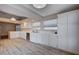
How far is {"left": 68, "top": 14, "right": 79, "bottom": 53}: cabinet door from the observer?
197cm

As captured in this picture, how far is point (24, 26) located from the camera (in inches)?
90.7

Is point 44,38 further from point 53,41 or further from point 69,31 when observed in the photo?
point 69,31

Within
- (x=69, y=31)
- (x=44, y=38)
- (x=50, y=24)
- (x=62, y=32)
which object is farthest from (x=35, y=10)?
(x=69, y=31)

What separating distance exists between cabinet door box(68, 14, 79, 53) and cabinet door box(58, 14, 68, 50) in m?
0.08

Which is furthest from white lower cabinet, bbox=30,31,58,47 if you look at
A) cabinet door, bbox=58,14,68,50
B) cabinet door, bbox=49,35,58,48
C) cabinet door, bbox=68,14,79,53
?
cabinet door, bbox=68,14,79,53

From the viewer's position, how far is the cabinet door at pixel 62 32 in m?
2.04

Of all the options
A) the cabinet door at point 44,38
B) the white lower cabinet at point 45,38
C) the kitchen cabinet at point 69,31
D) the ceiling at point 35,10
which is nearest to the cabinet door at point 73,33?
the kitchen cabinet at point 69,31

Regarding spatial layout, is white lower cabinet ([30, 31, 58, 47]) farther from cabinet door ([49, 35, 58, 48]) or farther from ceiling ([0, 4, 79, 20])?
ceiling ([0, 4, 79, 20])

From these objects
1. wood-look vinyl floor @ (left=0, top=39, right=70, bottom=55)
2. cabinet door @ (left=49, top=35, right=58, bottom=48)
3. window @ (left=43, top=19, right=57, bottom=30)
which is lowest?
wood-look vinyl floor @ (left=0, top=39, right=70, bottom=55)

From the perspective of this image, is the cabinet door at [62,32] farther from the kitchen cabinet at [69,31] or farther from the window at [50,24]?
the window at [50,24]

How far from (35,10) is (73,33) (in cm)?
95

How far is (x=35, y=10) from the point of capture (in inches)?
83.8

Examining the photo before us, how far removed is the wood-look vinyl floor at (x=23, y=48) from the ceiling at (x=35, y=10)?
2.07 ft

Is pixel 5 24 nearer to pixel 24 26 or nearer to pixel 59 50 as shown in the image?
pixel 24 26
